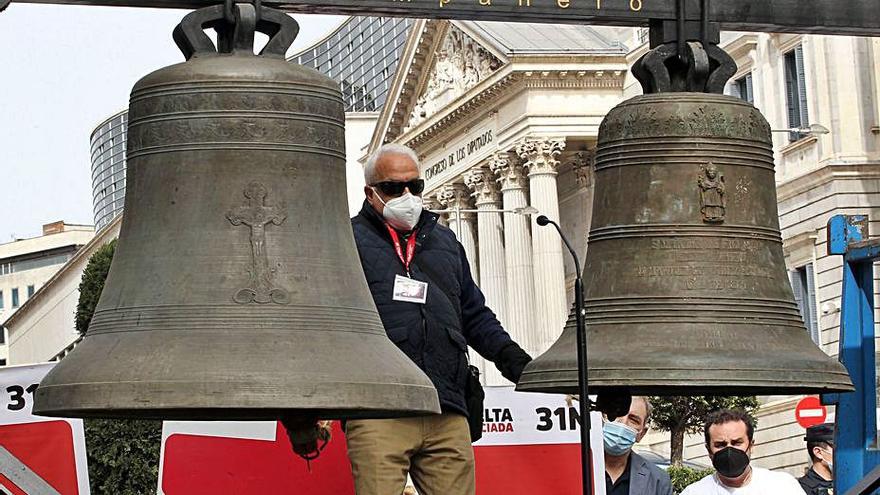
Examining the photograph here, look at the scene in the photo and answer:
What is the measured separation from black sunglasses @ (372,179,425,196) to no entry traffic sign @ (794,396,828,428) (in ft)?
48.9

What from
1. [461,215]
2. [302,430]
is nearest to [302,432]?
[302,430]

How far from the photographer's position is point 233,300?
4.65m

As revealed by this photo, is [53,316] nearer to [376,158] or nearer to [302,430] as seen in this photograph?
[376,158]

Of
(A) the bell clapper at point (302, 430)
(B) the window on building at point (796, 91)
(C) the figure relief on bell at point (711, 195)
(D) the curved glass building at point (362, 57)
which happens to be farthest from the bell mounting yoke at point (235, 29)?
(D) the curved glass building at point (362, 57)

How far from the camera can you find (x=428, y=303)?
644cm

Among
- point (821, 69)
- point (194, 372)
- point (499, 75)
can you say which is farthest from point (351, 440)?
point (499, 75)

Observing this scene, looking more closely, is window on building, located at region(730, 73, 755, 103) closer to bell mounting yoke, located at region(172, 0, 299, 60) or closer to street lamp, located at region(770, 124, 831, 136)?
street lamp, located at region(770, 124, 831, 136)

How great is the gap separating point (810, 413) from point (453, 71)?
121 feet

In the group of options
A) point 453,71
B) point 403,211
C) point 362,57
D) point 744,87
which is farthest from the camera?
point 362,57

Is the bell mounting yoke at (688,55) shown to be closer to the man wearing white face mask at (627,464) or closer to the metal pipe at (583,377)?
the metal pipe at (583,377)

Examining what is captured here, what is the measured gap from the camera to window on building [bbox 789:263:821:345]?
38469 millimetres

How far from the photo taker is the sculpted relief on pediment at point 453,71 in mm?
59031

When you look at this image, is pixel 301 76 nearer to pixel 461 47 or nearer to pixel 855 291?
pixel 855 291

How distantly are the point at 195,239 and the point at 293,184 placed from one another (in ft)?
0.90
